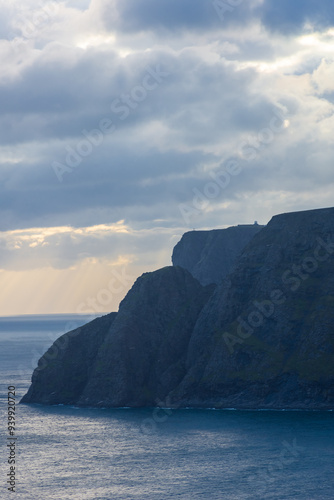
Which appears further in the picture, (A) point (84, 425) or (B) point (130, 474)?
(A) point (84, 425)

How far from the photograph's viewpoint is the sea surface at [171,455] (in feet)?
383

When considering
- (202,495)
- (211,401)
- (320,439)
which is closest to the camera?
(202,495)

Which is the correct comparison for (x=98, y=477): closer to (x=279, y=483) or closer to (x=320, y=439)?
(x=279, y=483)

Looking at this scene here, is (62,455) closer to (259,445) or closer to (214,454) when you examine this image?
(214,454)

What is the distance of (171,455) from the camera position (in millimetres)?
141625

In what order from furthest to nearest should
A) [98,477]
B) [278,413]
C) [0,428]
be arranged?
[278,413], [0,428], [98,477]

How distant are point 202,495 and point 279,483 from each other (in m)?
14.8

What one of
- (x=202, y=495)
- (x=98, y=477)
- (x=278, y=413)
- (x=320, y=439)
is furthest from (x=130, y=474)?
(x=278, y=413)

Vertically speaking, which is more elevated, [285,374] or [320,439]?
[285,374]

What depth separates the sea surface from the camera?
117 meters

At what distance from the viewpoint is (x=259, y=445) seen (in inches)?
5856

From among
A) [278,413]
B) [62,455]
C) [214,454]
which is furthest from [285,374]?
[62,455]

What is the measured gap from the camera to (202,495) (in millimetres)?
113812

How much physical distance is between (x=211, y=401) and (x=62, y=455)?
6162cm
